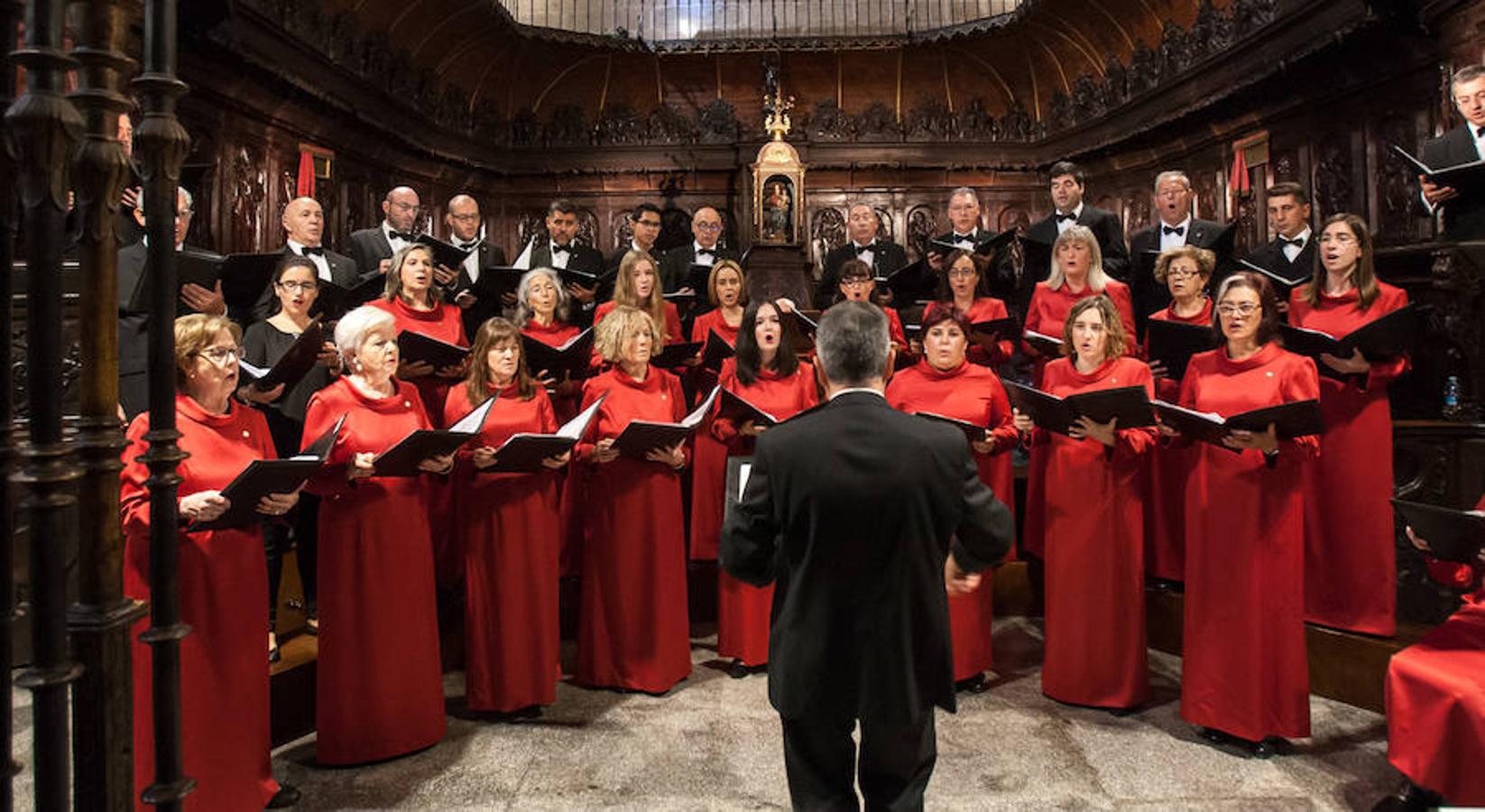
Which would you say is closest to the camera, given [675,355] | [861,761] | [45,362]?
[45,362]

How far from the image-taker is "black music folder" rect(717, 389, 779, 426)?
3770 millimetres

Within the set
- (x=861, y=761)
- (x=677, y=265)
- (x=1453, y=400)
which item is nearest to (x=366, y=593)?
(x=861, y=761)

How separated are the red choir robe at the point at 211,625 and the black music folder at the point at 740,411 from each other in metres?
1.76

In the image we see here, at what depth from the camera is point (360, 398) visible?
3.17 metres

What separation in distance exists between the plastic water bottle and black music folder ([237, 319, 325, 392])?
4.82m

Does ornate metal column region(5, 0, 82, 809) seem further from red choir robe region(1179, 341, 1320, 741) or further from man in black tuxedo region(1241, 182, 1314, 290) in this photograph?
man in black tuxedo region(1241, 182, 1314, 290)

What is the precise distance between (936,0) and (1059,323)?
8351 mm

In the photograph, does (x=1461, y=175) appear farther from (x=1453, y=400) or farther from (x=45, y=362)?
(x=45, y=362)

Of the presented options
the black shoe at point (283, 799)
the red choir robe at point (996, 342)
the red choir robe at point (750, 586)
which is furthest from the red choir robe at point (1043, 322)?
the black shoe at point (283, 799)

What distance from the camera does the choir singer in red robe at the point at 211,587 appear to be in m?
2.51

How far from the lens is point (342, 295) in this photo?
4.04m

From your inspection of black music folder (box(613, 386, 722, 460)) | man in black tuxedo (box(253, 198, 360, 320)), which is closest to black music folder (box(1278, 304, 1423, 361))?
black music folder (box(613, 386, 722, 460))

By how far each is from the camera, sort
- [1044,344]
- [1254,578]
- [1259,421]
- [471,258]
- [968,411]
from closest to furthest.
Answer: [1259,421]
[1254,578]
[968,411]
[1044,344]
[471,258]

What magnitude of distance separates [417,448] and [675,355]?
1.65m
